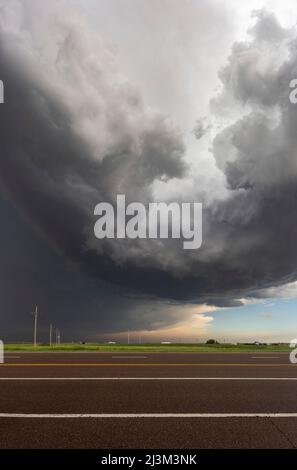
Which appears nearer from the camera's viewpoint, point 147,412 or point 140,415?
point 140,415

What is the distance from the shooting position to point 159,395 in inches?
353

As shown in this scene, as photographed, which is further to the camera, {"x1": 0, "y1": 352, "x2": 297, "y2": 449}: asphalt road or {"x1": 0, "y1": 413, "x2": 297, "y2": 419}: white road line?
{"x1": 0, "y1": 413, "x2": 297, "y2": 419}: white road line

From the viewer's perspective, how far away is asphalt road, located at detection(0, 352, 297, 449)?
5602 millimetres

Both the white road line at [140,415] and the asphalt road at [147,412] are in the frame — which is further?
the white road line at [140,415]

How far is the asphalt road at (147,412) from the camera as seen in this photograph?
560 centimetres

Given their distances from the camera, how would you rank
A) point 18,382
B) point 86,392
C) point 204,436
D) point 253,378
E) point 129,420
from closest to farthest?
point 204,436 < point 129,420 < point 86,392 < point 18,382 < point 253,378

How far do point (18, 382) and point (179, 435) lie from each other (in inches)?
256

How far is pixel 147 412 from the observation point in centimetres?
727
